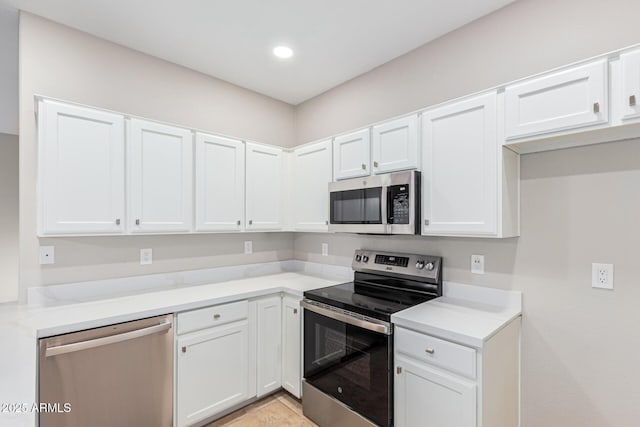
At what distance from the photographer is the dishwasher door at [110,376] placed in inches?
62.2

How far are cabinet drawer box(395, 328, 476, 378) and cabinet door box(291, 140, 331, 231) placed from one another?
1195mm

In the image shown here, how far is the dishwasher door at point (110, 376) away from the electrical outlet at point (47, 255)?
710 millimetres

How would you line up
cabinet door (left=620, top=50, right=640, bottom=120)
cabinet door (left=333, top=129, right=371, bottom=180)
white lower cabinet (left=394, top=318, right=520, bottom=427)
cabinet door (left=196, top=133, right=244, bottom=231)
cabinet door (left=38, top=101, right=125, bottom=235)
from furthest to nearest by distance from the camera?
cabinet door (left=196, top=133, right=244, bottom=231) → cabinet door (left=333, top=129, right=371, bottom=180) → cabinet door (left=38, top=101, right=125, bottom=235) → white lower cabinet (left=394, top=318, right=520, bottom=427) → cabinet door (left=620, top=50, right=640, bottom=120)

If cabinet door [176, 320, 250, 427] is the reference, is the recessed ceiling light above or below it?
above

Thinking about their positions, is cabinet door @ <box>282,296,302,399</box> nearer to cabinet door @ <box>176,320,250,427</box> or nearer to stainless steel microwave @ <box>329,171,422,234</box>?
cabinet door @ <box>176,320,250,427</box>

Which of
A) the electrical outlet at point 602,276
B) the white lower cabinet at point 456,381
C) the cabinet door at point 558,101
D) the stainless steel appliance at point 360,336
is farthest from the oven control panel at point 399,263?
the cabinet door at point 558,101

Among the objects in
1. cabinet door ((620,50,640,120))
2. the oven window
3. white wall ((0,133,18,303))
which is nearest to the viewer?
cabinet door ((620,50,640,120))

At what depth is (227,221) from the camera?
2.66m

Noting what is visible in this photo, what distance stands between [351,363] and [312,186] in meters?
1.49

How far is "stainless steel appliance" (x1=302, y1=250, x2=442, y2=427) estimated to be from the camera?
184cm

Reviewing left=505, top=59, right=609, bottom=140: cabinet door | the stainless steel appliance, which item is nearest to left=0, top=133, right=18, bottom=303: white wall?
the stainless steel appliance

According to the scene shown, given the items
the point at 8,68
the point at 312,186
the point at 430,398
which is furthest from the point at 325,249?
the point at 8,68

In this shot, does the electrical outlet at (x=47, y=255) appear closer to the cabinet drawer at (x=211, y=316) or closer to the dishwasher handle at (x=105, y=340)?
the dishwasher handle at (x=105, y=340)

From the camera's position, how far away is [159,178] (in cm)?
229
